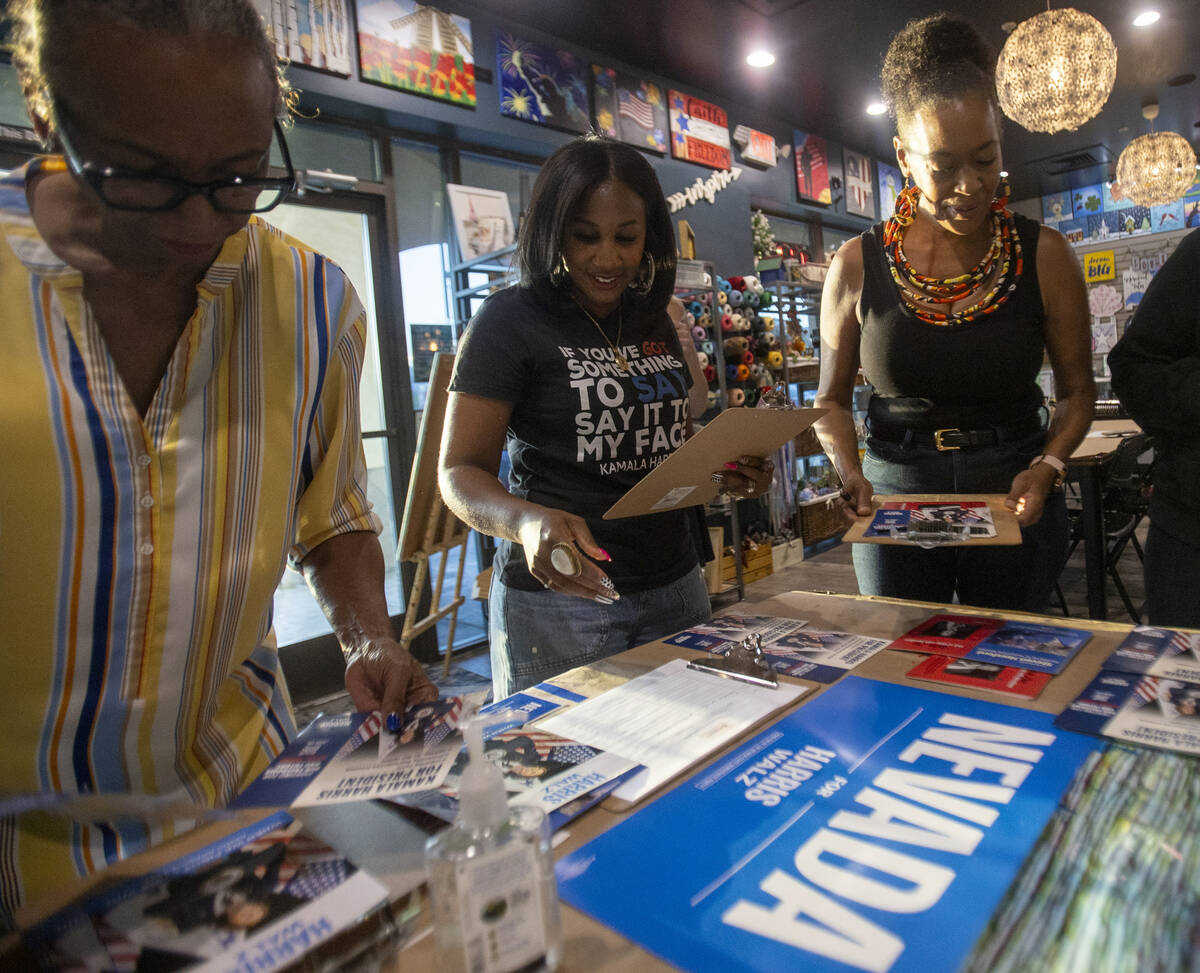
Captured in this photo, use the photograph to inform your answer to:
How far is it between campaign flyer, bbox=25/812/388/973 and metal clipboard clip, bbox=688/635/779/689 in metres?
0.60

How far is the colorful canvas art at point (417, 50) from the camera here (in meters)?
3.64

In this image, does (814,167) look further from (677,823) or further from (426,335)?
(677,823)

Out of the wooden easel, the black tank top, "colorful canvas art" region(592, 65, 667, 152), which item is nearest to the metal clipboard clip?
the black tank top

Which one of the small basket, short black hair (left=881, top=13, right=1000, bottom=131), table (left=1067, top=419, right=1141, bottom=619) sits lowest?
the small basket

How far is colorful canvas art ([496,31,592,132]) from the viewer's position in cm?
423

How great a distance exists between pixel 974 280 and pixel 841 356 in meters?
0.31

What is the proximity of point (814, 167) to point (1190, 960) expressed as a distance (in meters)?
7.13

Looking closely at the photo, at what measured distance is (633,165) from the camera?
1446 mm

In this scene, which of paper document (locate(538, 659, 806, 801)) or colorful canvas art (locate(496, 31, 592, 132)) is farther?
colorful canvas art (locate(496, 31, 592, 132))

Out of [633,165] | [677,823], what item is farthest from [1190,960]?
[633,165]

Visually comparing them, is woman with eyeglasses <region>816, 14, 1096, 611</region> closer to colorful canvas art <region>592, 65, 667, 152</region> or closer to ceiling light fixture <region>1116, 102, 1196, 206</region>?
colorful canvas art <region>592, 65, 667, 152</region>

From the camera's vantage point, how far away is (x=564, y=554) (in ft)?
3.42

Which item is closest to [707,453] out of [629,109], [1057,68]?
[1057,68]

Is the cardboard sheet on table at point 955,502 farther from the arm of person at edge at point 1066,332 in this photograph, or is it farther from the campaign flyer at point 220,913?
the campaign flyer at point 220,913
